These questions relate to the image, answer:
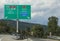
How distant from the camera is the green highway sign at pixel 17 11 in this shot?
36625 mm

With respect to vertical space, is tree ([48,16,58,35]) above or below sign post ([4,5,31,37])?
below

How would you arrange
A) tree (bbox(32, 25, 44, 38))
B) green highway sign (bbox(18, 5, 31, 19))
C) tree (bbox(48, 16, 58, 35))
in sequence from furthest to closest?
1. tree (bbox(48, 16, 58, 35))
2. tree (bbox(32, 25, 44, 38))
3. green highway sign (bbox(18, 5, 31, 19))

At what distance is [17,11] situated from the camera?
37.0 m

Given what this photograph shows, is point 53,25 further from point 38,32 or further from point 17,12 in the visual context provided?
point 17,12

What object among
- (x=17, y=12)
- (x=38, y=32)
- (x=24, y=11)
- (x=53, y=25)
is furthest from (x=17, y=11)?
(x=53, y=25)

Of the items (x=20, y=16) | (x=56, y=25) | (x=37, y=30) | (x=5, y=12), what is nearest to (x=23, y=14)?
(x=20, y=16)

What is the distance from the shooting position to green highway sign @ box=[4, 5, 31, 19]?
36625 millimetres

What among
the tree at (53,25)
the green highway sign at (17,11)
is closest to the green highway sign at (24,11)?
the green highway sign at (17,11)

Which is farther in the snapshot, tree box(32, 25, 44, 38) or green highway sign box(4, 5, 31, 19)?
tree box(32, 25, 44, 38)

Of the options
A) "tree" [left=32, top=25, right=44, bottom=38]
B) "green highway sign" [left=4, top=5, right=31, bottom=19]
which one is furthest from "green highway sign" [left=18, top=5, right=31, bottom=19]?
"tree" [left=32, top=25, right=44, bottom=38]

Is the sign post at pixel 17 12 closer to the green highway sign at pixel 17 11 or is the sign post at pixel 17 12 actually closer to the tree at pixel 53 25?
the green highway sign at pixel 17 11

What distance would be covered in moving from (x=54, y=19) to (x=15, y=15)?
2417 inches

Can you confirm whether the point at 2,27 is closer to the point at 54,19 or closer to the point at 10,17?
the point at 54,19

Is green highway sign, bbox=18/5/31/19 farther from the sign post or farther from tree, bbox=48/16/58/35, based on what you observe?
tree, bbox=48/16/58/35
